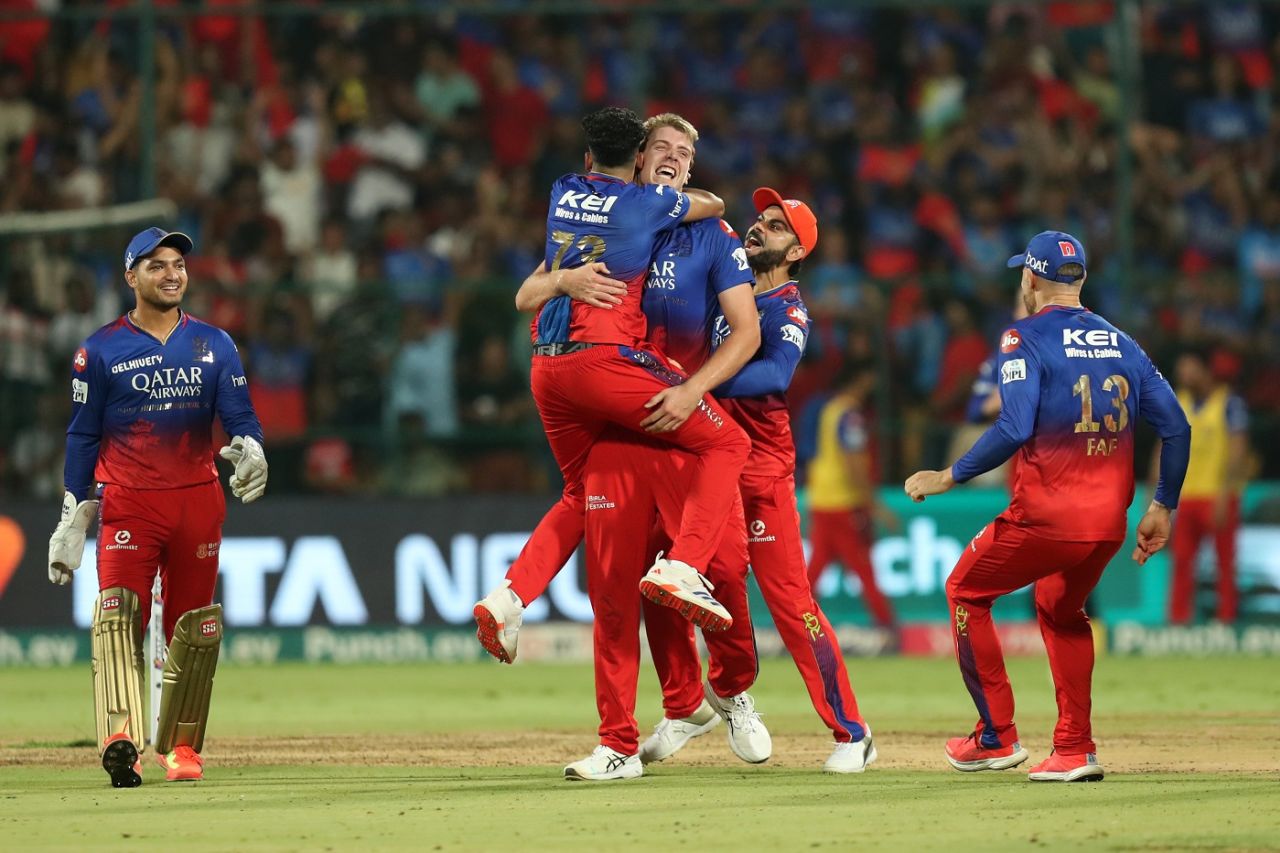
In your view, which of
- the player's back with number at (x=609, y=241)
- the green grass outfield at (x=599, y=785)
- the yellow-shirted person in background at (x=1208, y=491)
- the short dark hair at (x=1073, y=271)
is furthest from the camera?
the yellow-shirted person in background at (x=1208, y=491)

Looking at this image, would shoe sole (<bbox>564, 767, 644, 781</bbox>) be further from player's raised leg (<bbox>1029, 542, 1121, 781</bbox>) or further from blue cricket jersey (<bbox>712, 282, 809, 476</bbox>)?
player's raised leg (<bbox>1029, 542, 1121, 781</bbox>)

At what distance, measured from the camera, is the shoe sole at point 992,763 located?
9047mm

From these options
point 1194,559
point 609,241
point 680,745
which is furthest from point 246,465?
point 1194,559

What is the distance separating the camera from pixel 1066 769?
8.68 meters

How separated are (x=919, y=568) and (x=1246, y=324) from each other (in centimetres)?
350

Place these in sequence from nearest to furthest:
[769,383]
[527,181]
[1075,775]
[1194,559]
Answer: [1075,775] → [769,383] → [1194,559] → [527,181]

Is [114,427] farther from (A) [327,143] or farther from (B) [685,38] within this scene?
(B) [685,38]

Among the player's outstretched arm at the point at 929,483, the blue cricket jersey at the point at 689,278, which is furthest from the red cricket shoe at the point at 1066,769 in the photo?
the blue cricket jersey at the point at 689,278

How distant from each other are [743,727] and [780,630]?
574mm

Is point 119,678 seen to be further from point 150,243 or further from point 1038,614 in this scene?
point 1038,614

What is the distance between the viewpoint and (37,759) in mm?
10180

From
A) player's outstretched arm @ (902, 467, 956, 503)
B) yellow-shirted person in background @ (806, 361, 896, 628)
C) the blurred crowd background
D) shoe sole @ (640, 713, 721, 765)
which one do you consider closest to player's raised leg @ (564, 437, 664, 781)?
shoe sole @ (640, 713, 721, 765)

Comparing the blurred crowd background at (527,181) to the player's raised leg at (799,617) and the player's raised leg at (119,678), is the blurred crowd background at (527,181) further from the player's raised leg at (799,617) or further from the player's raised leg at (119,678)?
the player's raised leg at (799,617)

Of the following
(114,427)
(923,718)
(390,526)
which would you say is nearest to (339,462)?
(390,526)
